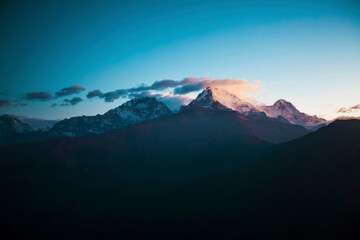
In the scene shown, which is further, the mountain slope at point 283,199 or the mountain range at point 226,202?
the mountain range at point 226,202

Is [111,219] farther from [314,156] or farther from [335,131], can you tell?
[335,131]

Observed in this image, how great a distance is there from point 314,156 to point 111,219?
10563cm

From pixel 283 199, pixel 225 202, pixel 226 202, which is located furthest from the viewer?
pixel 225 202

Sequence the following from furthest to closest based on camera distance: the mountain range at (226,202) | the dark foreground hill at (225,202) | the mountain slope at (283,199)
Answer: the dark foreground hill at (225,202) < the mountain range at (226,202) < the mountain slope at (283,199)

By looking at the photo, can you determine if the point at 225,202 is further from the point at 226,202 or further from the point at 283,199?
the point at 283,199

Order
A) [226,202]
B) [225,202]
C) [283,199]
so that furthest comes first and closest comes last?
[225,202] → [226,202] → [283,199]

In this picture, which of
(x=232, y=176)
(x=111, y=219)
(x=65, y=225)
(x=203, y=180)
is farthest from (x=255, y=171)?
(x=65, y=225)

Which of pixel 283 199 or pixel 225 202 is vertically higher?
pixel 283 199

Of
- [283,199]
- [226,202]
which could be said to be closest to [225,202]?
[226,202]

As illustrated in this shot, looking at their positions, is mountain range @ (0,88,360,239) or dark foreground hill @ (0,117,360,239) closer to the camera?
mountain range @ (0,88,360,239)

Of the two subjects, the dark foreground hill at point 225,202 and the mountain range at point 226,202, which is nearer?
the mountain range at point 226,202

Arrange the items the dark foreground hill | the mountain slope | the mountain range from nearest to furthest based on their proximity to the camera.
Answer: the mountain slope, the mountain range, the dark foreground hill

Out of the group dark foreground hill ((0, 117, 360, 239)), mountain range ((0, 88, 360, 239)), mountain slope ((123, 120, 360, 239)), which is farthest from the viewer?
dark foreground hill ((0, 117, 360, 239))

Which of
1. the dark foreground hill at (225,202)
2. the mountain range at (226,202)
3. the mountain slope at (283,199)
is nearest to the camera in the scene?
the mountain slope at (283,199)
